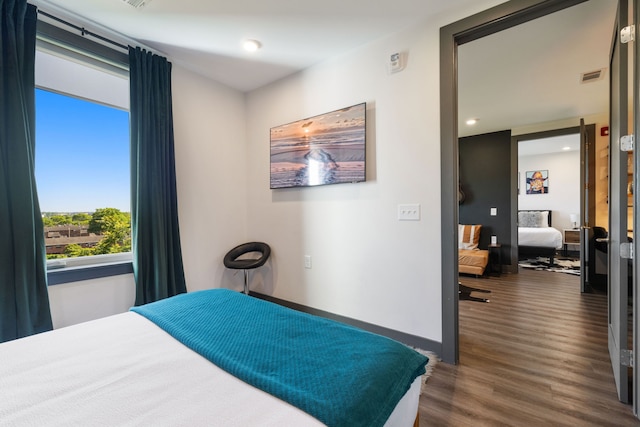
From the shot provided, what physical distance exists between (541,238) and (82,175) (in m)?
7.74

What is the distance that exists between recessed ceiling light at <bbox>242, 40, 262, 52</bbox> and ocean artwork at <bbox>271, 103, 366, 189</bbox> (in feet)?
2.52

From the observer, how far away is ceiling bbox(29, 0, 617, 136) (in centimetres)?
197

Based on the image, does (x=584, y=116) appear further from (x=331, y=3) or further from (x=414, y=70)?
(x=331, y=3)

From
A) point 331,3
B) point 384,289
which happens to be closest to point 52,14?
point 331,3

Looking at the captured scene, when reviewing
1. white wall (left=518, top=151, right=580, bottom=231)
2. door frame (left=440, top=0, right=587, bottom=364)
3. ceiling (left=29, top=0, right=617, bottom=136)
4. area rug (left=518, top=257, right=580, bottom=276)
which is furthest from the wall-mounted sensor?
white wall (left=518, top=151, right=580, bottom=231)

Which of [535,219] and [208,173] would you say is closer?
[208,173]

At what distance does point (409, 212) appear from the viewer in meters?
2.24

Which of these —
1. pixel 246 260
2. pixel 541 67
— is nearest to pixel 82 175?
pixel 246 260

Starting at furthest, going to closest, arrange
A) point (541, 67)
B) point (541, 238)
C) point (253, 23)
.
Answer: point (541, 238) < point (541, 67) < point (253, 23)

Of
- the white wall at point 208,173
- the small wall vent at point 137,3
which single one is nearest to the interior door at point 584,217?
the white wall at point 208,173

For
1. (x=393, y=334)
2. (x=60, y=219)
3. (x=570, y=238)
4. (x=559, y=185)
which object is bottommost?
(x=393, y=334)

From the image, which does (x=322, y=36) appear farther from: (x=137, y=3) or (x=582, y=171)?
(x=582, y=171)

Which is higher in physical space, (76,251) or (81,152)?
(81,152)

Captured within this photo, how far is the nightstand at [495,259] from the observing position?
480cm
